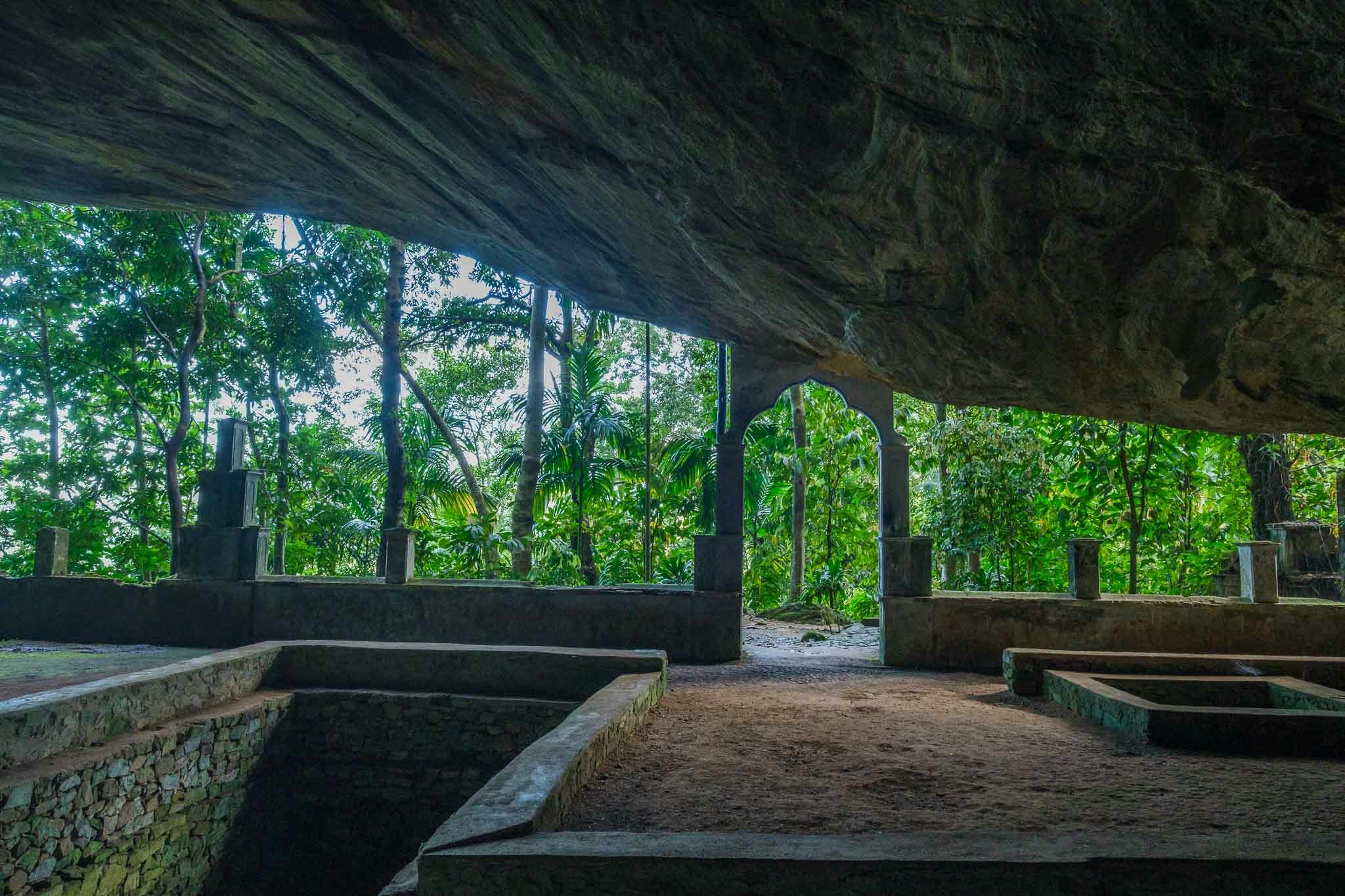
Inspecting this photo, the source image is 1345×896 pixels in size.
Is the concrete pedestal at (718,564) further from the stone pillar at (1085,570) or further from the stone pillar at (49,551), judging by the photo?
the stone pillar at (49,551)

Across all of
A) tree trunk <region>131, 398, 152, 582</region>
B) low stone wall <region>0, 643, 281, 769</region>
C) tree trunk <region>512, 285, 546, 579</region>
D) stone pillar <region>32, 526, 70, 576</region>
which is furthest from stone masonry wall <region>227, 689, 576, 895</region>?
tree trunk <region>131, 398, 152, 582</region>

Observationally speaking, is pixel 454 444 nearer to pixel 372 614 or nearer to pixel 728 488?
pixel 372 614

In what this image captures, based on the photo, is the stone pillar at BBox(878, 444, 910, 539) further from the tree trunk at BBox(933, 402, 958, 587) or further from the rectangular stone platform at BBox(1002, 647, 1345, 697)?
the rectangular stone platform at BBox(1002, 647, 1345, 697)

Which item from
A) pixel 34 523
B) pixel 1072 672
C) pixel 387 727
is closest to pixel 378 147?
pixel 387 727

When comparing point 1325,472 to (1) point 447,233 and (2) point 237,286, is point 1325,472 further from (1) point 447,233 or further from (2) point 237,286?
(2) point 237,286

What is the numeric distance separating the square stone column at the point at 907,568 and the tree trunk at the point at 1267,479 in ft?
18.3

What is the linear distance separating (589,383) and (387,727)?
24.5 feet

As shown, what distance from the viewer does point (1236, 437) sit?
10977 millimetres

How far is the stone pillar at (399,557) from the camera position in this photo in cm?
929

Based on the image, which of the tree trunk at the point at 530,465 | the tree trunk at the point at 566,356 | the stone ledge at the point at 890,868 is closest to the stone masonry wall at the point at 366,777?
the stone ledge at the point at 890,868

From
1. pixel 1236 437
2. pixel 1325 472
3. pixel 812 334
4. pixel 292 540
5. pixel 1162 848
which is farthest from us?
pixel 292 540

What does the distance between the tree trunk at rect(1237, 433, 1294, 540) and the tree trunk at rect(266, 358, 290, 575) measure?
1340 cm

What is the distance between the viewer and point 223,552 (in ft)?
31.3

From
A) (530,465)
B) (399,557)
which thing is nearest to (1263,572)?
(399,557)
